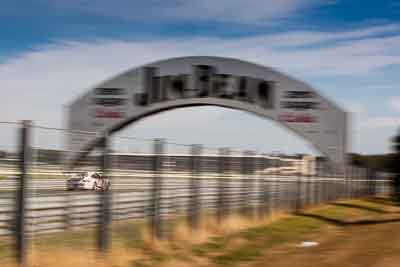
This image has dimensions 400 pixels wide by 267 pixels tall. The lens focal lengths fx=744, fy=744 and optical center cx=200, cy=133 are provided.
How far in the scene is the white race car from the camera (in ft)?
34.4

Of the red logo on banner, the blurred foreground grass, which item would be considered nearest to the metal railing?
the blurred foreground grass

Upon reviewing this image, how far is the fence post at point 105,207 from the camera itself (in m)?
11.2

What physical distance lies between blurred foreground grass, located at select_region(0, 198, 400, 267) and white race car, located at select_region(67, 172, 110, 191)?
2.19ft

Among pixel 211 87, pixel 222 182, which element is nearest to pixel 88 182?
pixel 222 182

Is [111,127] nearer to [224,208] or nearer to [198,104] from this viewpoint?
[198,104]

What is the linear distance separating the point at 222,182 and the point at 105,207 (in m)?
6.83

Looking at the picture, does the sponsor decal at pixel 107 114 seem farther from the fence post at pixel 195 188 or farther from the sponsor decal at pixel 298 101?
the fence post at pixel 195 188

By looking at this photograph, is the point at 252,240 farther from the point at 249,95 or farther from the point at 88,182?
the point at 249,95

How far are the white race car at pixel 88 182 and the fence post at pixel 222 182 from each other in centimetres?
625

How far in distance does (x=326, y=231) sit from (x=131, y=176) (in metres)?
7.88

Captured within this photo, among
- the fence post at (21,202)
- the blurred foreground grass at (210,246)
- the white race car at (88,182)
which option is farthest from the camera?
the white race car at (88,182)

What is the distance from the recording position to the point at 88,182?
10859 millimetres

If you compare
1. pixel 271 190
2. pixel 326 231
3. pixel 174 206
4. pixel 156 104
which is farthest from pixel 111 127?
pixel 174 206

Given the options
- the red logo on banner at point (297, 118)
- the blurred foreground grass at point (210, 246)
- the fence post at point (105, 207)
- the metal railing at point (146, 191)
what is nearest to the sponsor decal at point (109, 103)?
the red logo on banner at point (297, 118)
